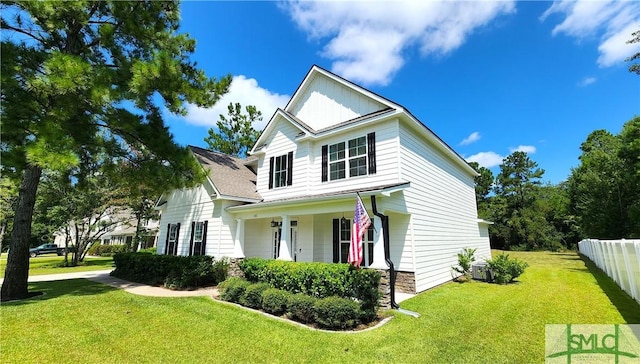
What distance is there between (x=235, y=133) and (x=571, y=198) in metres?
38.9

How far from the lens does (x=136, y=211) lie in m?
24.4

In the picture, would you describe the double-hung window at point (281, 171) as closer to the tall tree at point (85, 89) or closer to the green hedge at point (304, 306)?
the tall tree at point (85, 89)

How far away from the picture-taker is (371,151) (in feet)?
34.9

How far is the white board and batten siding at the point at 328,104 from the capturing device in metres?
11.7

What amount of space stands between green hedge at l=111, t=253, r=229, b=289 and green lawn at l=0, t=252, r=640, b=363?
2267 millimetres

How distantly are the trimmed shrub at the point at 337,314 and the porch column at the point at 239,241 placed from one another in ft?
21.6

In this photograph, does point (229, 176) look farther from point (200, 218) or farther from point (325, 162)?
point (325, 162)

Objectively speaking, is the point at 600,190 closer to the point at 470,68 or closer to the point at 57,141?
the point at 470,68

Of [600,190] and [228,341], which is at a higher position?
[600,190]

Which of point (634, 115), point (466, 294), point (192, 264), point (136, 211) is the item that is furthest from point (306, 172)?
point (634, 115)

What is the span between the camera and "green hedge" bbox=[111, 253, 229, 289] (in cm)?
1161

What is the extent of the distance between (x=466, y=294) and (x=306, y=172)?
7.53 m

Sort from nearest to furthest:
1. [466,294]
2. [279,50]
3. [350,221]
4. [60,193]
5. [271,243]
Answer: [466,294]
[350,221]
[271,243]
[279,50]
[60,193]

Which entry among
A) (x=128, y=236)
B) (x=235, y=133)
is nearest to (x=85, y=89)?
(x=235, y=133)
